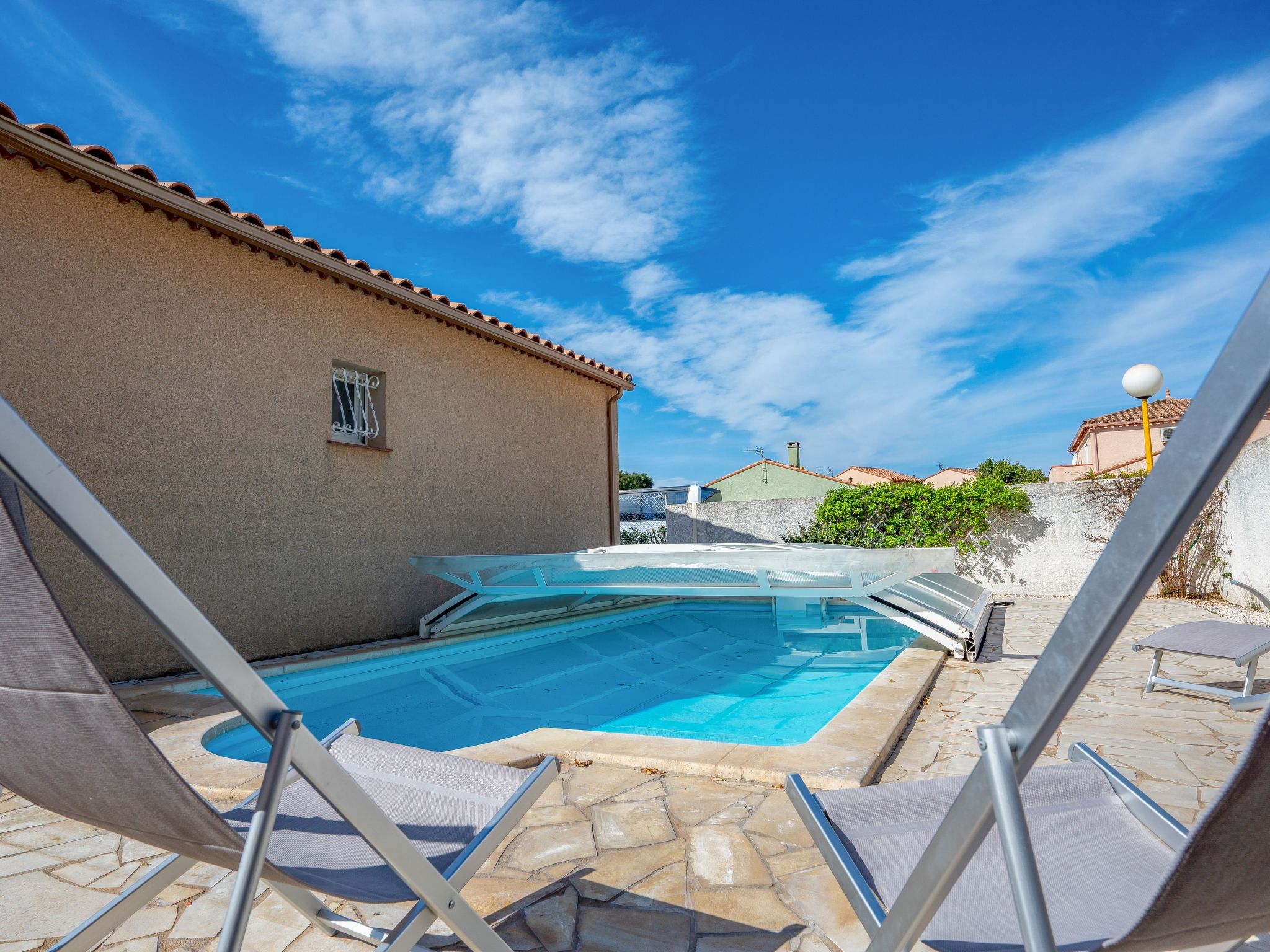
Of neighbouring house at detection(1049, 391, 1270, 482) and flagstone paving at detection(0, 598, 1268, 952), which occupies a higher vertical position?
neighbouring house at detection(1049, 391, 1270, 482)

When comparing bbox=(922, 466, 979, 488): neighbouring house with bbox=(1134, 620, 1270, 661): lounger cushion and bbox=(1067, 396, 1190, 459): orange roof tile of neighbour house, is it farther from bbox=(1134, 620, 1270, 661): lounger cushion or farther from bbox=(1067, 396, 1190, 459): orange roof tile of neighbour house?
bbox=(1134, 620, 1270, 661): lounger cushion

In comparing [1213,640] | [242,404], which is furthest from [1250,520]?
[242,404]

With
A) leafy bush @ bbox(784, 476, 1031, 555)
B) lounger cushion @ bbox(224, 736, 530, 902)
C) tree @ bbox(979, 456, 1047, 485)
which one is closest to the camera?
lounger cushion @ bbox(224, 736, 530, 902)

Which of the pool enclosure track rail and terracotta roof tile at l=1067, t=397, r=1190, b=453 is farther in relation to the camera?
terracotta roof tile at l=1067, t=397, r=1190, b=453

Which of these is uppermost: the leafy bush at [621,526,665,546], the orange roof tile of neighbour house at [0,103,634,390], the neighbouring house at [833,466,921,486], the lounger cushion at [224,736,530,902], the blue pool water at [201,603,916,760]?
the neighbouring house at [833,466,921,486]

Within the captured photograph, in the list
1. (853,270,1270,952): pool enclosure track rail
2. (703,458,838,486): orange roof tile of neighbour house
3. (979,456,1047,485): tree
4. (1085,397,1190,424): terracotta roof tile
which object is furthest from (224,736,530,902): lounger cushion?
(979,456,1047,485): tree

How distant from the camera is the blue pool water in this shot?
525 centimetres

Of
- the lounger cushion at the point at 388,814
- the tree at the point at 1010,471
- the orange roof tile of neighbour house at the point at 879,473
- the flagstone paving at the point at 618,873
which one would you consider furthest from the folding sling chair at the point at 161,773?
the tree at the point at 1010,471

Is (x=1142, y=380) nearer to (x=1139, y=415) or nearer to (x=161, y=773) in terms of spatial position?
(x=161, y=773)

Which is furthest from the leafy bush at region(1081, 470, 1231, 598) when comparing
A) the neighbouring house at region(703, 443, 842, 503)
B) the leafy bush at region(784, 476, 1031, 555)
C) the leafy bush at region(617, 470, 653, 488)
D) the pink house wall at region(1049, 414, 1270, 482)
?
the leafy bush at region(617, 470, 653, 488)

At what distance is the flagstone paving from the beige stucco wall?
200 centimetres

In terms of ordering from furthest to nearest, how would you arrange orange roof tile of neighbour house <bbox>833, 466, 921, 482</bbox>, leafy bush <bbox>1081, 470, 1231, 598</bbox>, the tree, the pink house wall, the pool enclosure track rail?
the tree → orange roof tile of neighbour house <bbox>833, 466, 921, 482</bbox> → the pink house wall → leafy bush <bbox>1081, 470, 1231, 598</bbox> → the pool enclosure track rail

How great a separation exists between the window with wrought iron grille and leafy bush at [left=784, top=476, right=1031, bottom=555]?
8.44 meters

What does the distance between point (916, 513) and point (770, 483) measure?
49.5 feet
